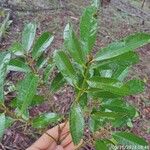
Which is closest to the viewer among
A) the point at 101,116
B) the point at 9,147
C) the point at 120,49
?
the point at 120,49

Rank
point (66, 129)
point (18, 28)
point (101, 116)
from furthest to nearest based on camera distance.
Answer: point (18, 28)
point (66, 129)
point (101, 116)

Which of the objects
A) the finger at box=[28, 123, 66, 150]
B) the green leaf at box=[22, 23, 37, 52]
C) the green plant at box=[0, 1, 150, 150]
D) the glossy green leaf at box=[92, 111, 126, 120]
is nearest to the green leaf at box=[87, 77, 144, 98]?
the green plant at box=[0, 1, 150, 150]

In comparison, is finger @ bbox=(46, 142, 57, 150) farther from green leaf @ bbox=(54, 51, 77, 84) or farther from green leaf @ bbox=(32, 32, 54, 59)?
green leaf @ bbox=(54, 51, 77, 84)

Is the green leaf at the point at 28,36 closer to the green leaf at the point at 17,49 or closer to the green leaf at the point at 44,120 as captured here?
the green leaf at the point at 17,49

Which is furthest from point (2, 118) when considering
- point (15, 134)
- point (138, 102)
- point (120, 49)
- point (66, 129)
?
point (138, 102)

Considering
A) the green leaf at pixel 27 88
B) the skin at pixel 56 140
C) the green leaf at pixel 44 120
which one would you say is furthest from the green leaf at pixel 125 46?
the skin at pixel 56 140

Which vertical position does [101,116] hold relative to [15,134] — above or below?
above

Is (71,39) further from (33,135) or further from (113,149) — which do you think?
(33,135)
